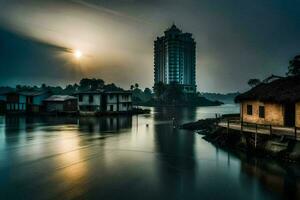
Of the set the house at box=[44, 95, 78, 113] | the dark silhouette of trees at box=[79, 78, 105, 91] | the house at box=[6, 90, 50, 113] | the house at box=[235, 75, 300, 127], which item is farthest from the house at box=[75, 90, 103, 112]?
the dark silhouette of trees at box=[79, 78, 105, 91]

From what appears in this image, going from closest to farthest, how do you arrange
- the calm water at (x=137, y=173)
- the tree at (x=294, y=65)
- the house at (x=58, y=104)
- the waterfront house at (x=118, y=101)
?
1. the calm water at (x=137, y=173)
2. the tree at (x=294, y=65)
3. the waterfront house at (x=118, y=101)
4. the house at (x=58, y=104)

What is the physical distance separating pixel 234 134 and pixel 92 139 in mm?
21519

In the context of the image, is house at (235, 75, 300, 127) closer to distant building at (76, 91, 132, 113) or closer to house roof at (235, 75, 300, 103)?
house roof at (235, 75, 300, 103)

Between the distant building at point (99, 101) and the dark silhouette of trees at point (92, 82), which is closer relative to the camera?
the distant building at point (99, 101)

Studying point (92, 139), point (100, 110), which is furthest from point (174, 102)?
point (92, 139)

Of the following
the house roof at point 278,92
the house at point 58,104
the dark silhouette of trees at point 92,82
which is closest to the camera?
the house roof at point 278,92

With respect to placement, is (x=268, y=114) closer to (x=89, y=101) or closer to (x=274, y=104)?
(x=274, y=104)

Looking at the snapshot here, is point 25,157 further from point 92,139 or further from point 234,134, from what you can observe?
point 234,134

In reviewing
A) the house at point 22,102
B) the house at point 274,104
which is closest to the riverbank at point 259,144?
the house at point 274,104

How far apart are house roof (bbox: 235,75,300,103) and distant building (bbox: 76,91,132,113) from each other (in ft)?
177

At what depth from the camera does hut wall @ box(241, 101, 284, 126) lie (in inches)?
1069

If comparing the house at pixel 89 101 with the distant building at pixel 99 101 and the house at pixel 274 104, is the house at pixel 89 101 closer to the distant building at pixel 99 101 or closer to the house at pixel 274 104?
the distant building at pixel 99 101

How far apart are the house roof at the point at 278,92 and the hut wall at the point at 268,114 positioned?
2.77 feet

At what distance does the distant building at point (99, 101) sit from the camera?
80000 mm
